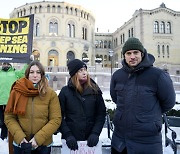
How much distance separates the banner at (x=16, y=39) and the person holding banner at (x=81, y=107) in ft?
9.94

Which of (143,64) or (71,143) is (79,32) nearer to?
(71,143)

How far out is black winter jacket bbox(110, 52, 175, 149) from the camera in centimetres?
285

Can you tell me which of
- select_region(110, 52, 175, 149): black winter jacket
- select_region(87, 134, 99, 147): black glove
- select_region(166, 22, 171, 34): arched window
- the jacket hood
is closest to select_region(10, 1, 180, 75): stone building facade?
select_region(166, 22, 171, 34): arched window

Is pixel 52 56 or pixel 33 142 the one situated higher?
pixel 52 56

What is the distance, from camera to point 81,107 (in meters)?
3.50

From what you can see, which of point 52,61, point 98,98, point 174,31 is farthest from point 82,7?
point 98,98

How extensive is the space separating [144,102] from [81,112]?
3.31 feet

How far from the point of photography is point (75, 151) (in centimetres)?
332

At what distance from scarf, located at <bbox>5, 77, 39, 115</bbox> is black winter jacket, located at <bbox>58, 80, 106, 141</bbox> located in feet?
1.58

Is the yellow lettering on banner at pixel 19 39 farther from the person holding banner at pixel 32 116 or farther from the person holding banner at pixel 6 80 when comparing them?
the person holding banner at pixel 32 116

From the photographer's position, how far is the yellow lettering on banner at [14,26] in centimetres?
657

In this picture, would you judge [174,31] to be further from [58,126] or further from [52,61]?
[58,126]

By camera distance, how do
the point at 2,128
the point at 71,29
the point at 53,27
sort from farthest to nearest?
the point at 71,29
the point at 53,27
the point at 2,128

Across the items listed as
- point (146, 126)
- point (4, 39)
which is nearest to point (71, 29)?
point (4, 39)
